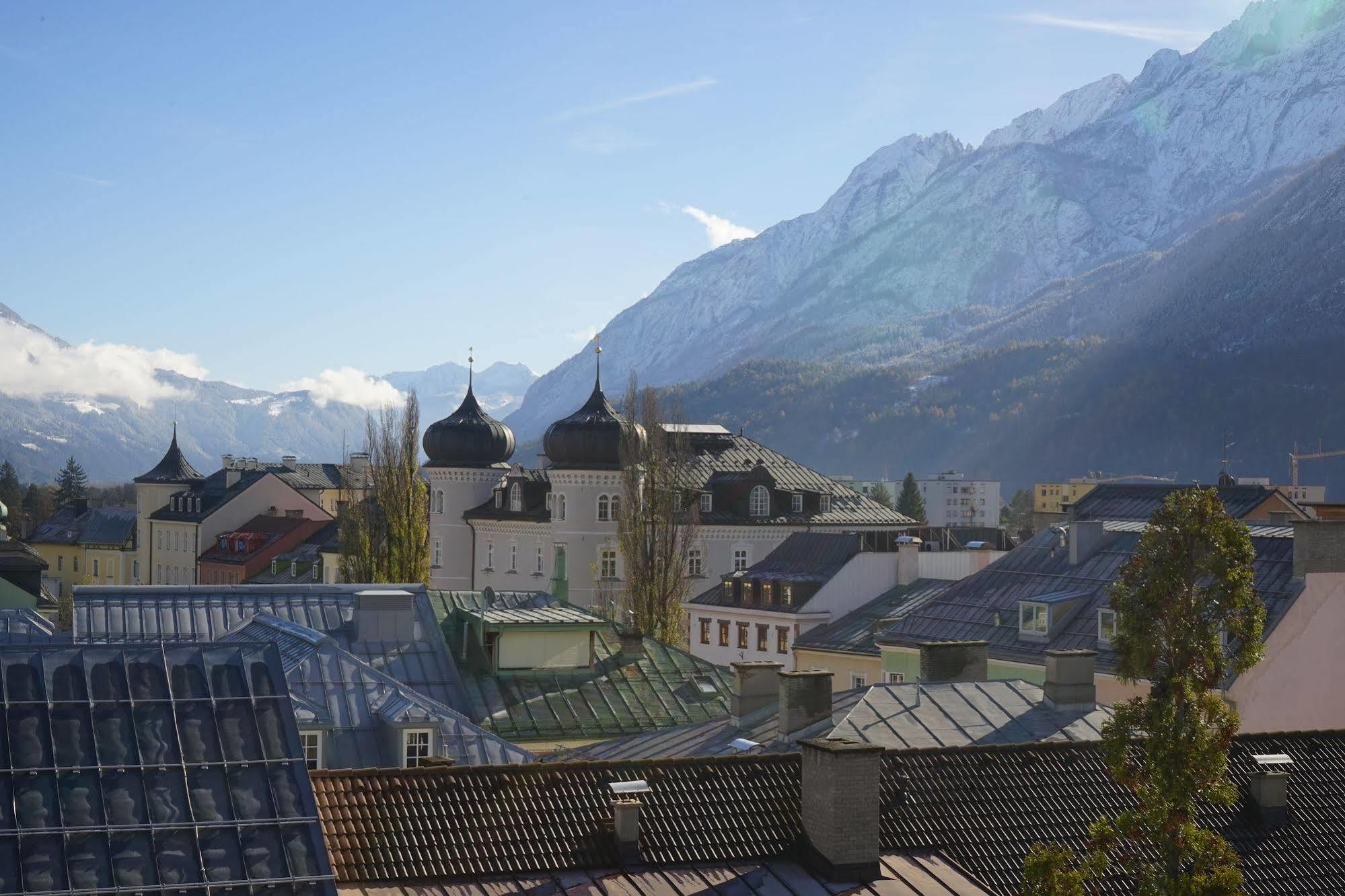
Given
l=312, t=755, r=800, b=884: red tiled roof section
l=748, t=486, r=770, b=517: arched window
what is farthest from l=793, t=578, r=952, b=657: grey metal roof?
l=312, t=755, r=800, b=884: red tiled roof section

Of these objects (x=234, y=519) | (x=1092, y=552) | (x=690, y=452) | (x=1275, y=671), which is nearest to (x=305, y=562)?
(x=234, y=519)

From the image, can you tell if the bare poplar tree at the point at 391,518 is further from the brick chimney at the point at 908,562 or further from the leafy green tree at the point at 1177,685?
the leafy green tree at the point at 1177,685

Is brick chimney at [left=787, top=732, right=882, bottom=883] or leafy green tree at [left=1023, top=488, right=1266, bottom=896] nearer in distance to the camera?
leafy green tree at [left=1023, top=488, right=1266, bottom=896]

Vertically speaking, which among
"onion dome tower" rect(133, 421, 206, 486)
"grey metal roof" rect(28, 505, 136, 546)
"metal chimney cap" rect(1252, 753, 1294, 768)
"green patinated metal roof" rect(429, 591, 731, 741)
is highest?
"onion dome tower" rect(133, 421, 206, 486)

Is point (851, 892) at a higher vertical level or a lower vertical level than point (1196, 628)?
lower

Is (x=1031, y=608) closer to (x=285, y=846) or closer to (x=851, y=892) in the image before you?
(x=851, y=892)

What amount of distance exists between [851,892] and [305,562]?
7997 centimetres

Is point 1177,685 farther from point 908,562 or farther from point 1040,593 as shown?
point 908,562

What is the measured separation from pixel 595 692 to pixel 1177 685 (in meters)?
22.6

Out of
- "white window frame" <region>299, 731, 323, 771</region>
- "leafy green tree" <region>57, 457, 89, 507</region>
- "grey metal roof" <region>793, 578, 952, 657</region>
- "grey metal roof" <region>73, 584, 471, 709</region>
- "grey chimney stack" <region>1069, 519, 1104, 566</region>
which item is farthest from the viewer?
"leafy green tree" <region>57, 457, 89, 507</region>

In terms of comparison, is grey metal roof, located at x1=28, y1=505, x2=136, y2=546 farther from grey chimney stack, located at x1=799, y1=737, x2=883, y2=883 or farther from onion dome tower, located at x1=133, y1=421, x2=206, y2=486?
grey chimney stack, located at x1=799, y1=737, x2=883, y2=883

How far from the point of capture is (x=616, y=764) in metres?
21.0

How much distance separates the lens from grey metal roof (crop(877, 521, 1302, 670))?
40.6 meters

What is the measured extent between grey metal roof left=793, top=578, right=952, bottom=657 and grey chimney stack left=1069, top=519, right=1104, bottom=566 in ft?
22.4
